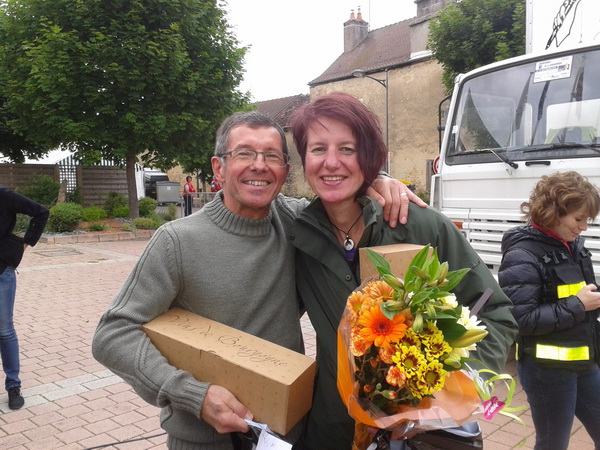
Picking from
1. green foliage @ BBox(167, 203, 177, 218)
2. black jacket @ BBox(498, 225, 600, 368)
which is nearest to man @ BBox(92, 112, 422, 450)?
black jacket @ BBox(498, 225, 600, 368)

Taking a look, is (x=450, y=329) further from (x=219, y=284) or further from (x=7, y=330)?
(x=7, y=330)

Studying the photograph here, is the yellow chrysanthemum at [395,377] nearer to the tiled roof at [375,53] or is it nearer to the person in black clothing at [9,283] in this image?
the person in black clothing at [9,283]

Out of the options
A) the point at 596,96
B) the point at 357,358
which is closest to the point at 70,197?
the point at 596,96

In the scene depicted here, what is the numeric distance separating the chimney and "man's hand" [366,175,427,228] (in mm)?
35091

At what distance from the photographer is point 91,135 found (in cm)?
1543

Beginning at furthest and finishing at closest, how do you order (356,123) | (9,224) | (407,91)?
1. (407,91)
2. (9,224)
3. (356,123)

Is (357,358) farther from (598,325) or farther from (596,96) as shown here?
(596,96)

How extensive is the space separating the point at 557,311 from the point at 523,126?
264 cm

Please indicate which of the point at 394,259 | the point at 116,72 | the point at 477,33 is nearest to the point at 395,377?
the point at 394,259

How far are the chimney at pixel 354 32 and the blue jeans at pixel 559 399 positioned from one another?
1362 inches

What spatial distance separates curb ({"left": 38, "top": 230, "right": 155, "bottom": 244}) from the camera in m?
14.3

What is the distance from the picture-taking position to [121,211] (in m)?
18.0

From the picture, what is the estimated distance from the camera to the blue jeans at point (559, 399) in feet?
8.60

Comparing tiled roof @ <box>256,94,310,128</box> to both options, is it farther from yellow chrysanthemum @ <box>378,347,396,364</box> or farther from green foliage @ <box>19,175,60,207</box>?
yellow chrysanthemum @ <box>378,347,396,364</box>
